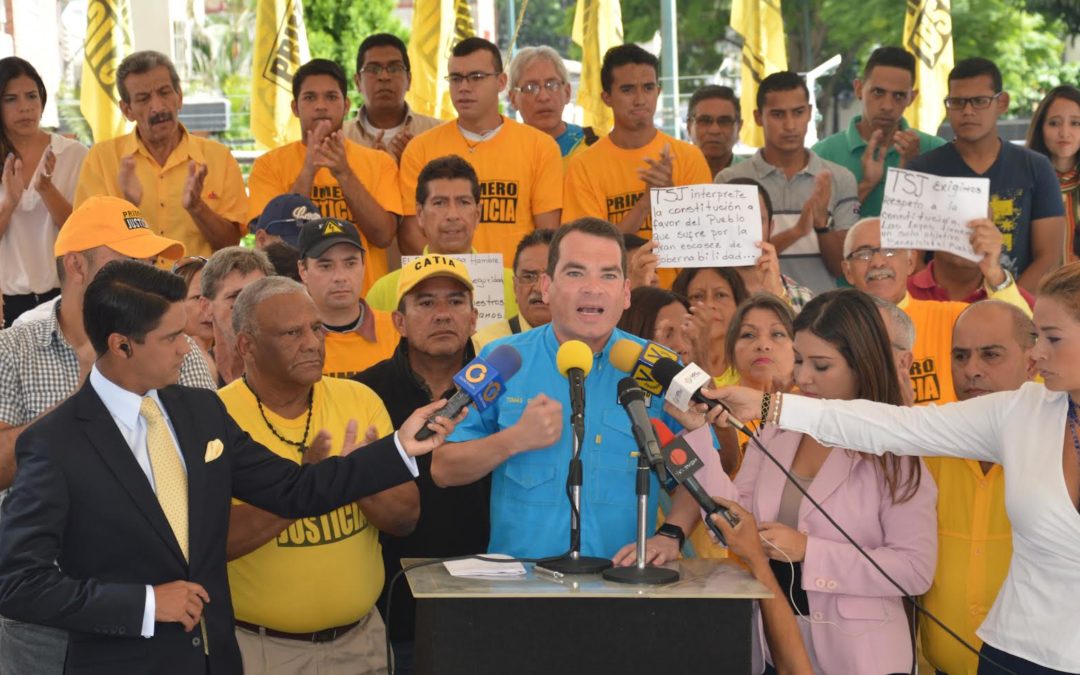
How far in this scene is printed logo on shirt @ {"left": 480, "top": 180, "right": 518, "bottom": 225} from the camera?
7746 millimetres

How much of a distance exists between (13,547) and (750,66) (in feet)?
32.2

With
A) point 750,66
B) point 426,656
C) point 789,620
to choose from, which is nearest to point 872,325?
point 789,620

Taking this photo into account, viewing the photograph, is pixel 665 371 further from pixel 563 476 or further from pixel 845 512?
pixel 845 512

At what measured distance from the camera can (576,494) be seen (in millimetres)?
3549

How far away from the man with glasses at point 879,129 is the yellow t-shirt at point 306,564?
15.3 feet

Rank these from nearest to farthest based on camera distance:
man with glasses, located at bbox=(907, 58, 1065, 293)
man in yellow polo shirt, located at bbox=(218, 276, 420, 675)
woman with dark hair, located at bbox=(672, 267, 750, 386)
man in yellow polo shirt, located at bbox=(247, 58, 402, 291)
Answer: man in yellow polo shirt, located at bbox=(218, 276, 420, 675), woman with dark hair, located at bbox=(672, 267, 750, 386), man in yellow polo shirt, located at bbox=(247, 58, 402, 291), man with glasses, located at bbox=(907, 58, 1065, 293)

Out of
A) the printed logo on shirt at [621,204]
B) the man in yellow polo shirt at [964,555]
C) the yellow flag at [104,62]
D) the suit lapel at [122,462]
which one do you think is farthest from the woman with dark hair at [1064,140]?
the yellow flag at [104,62]

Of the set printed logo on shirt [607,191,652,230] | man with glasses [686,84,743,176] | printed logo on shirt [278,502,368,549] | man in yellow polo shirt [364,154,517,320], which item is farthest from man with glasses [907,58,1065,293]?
printed logo on shirt [278,502,368,549]

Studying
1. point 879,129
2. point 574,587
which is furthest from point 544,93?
point 574,587

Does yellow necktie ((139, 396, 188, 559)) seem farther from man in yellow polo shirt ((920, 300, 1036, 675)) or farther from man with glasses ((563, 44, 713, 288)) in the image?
man with glasses ((563, 44, 713, 288))

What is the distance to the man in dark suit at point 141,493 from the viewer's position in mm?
3615

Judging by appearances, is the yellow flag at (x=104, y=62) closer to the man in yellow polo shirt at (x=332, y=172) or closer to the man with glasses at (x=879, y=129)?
the man in yellow polo shirt at (x=332, y=172)

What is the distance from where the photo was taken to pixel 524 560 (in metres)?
3.85

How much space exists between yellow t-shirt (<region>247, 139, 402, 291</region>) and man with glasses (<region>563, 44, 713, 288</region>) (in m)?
1.07
